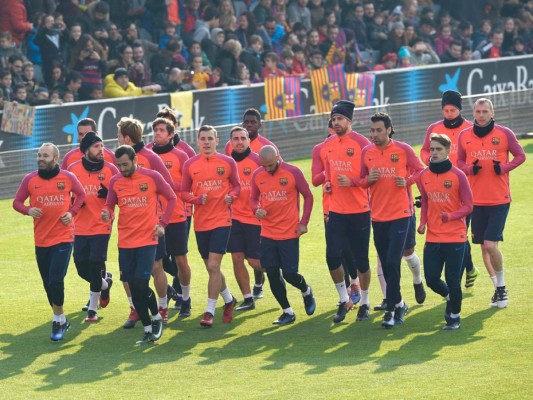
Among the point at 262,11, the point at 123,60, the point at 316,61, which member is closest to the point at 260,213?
the point at 123,60

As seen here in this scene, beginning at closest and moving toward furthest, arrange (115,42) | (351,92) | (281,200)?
(281,200)
(115,42)
(351,92)

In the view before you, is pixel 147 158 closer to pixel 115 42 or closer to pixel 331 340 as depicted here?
pixel 331 340

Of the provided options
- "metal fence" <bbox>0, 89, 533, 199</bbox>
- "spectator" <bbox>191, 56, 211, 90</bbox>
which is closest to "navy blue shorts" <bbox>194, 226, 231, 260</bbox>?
"metal fence" <bbox>0, 89, 533, 199</bbox>

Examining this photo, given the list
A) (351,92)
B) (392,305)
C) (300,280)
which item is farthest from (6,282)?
(351,92)

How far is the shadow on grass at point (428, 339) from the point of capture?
41.8 ft

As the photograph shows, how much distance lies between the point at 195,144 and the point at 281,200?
11.9 meters

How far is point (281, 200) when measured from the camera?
1464 centimetres

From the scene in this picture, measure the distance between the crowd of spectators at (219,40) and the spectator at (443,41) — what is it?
38mm

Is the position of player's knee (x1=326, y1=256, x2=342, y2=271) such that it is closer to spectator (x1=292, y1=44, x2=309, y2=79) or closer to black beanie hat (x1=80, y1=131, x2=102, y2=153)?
black beanie hat (x1=80, y1=131, x2=102, y2=153)

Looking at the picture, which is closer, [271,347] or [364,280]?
[271,347]

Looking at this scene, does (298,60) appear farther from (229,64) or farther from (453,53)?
(453,53)

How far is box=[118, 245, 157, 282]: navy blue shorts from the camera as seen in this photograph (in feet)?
45.6

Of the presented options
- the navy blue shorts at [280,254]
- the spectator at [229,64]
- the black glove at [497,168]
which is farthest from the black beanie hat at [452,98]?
the spectator at [229,64]

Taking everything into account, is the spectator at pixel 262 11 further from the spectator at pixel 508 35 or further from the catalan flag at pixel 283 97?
the spectator at pixel 508 35
